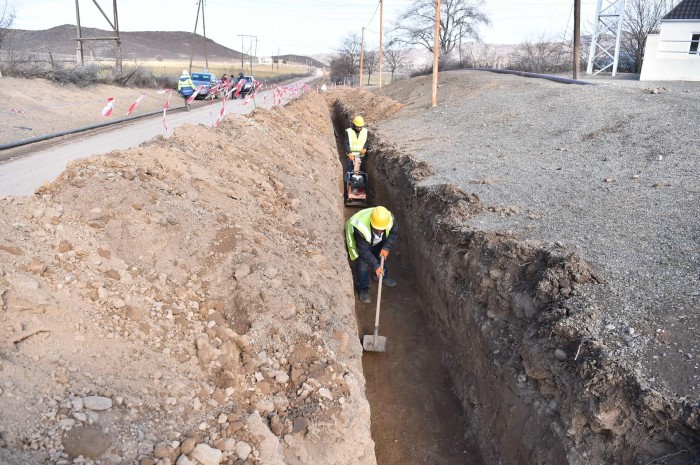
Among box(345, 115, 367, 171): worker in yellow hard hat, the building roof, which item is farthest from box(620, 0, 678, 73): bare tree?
box(345, 115, 367, 171): worker in yellow hard hat

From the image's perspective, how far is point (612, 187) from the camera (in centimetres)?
720

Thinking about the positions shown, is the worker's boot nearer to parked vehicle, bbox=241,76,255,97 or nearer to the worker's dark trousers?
the worker's dark trousers

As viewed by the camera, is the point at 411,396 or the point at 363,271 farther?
the point at 363,271

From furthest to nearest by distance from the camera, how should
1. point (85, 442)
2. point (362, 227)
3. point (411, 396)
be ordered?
1. point (362, 227)
2. point (411, 396)
3. point (85, 442)

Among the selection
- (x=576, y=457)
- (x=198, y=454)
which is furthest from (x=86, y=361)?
(x=576, y=457)

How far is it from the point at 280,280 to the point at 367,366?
A: 2.28 m

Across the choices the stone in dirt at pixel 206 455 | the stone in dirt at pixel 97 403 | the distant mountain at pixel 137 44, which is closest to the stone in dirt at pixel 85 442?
the stone in dirt at pixel 97 403

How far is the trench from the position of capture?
16.9 ft

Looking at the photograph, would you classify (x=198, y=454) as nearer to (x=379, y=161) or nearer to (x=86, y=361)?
(x=86, y=361)

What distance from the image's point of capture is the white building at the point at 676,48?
64.4 feet

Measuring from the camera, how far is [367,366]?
21.1 feet

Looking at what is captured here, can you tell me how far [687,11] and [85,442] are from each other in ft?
87.8

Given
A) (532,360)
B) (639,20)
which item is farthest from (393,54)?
(532,360)

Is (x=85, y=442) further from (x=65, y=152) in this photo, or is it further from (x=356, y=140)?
(x=356, y=140)
